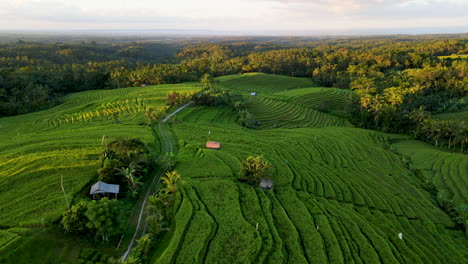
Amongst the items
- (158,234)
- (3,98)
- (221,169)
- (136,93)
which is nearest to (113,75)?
(136,93)

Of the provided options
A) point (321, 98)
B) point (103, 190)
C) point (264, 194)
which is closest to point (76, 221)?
point (103, 190)

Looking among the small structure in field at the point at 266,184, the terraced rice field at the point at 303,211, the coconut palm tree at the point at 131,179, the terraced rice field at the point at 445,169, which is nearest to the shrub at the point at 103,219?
the terraced rice field at the point at 303,211

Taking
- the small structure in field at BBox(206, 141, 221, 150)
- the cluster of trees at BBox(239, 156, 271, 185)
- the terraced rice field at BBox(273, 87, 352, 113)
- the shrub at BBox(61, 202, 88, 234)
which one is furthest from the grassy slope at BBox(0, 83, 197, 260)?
the terraced rice field at BBox(273, 87, 352, 113)

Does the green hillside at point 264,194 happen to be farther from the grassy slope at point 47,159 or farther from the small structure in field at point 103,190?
the small structure in field at point 103,190

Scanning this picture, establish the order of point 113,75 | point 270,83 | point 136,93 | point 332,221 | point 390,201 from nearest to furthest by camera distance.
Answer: point 332,221, point 390,201, point 136,93, point 113,75, point 270,83

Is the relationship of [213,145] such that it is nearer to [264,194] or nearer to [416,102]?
[264,194]

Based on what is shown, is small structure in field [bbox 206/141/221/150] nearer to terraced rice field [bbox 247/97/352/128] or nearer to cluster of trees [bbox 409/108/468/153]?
terraced rice field [bbox 247/97/352/128]

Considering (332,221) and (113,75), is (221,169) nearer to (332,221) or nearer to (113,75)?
(332,221)
